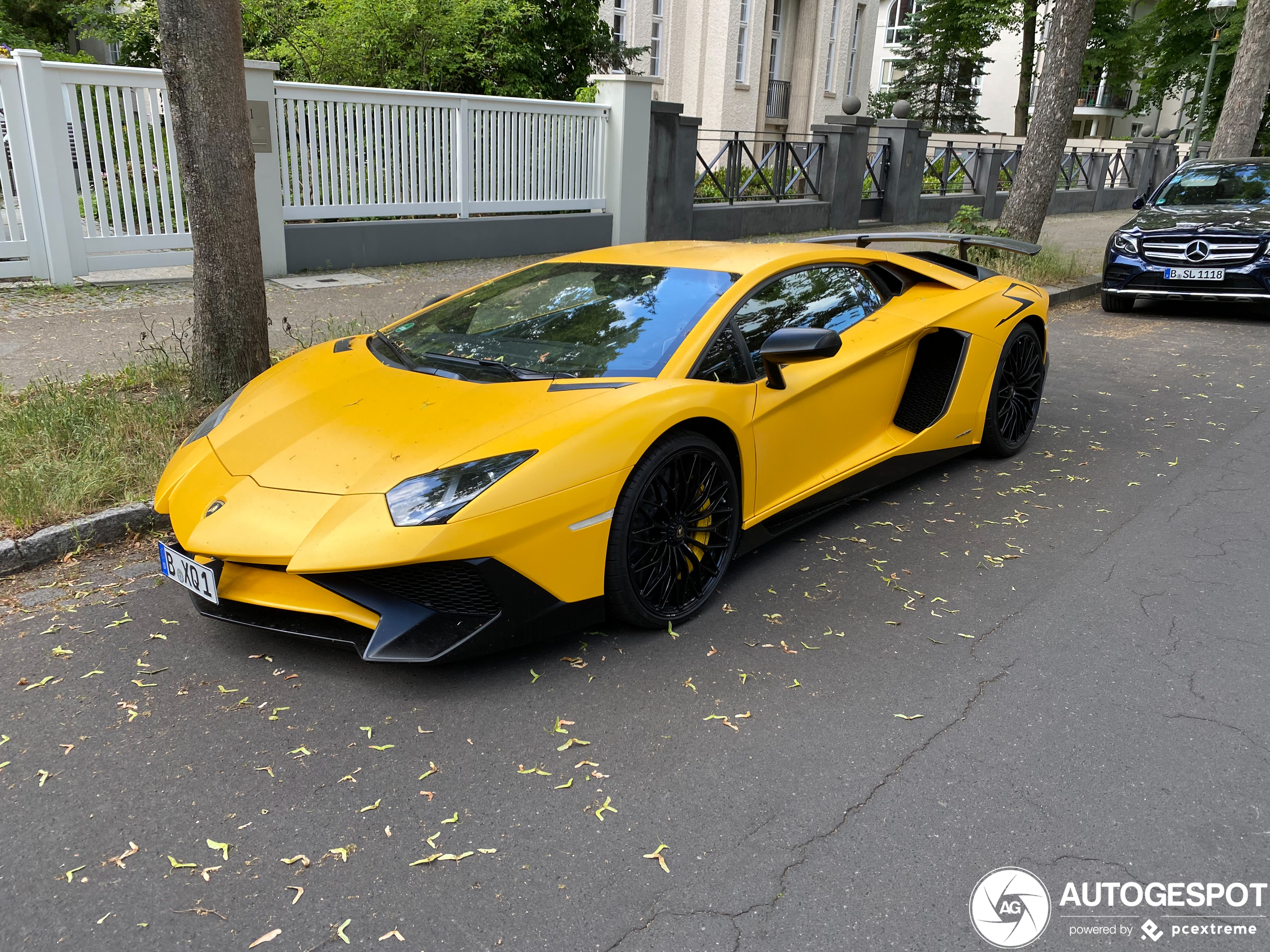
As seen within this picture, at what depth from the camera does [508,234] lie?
12.3m

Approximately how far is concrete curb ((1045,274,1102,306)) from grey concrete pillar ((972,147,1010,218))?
926cm

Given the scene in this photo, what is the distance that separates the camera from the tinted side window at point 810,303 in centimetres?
403

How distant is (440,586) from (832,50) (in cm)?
3052

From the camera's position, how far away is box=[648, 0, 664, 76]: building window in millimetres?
25969

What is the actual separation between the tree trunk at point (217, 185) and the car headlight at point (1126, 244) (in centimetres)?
924

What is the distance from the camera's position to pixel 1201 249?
411 inches

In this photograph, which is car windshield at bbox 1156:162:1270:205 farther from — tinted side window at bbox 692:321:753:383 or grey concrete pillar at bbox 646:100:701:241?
tinted side window at bbox 692:321:753:383

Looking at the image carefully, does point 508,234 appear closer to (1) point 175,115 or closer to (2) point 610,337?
(1) point 175,115

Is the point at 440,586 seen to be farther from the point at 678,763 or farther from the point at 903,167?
the point at 903,167

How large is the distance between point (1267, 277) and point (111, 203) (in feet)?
37.9

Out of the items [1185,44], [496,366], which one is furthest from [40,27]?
[1185,44]

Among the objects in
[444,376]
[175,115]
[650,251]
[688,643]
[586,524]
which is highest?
[175,115]

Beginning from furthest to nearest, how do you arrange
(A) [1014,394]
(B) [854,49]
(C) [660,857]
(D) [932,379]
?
(B) [854,49] → (A) [1014,394] → (D) [932,379] → (C) [660,857]

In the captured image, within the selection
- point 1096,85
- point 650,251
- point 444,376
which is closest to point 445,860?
point 444,376
